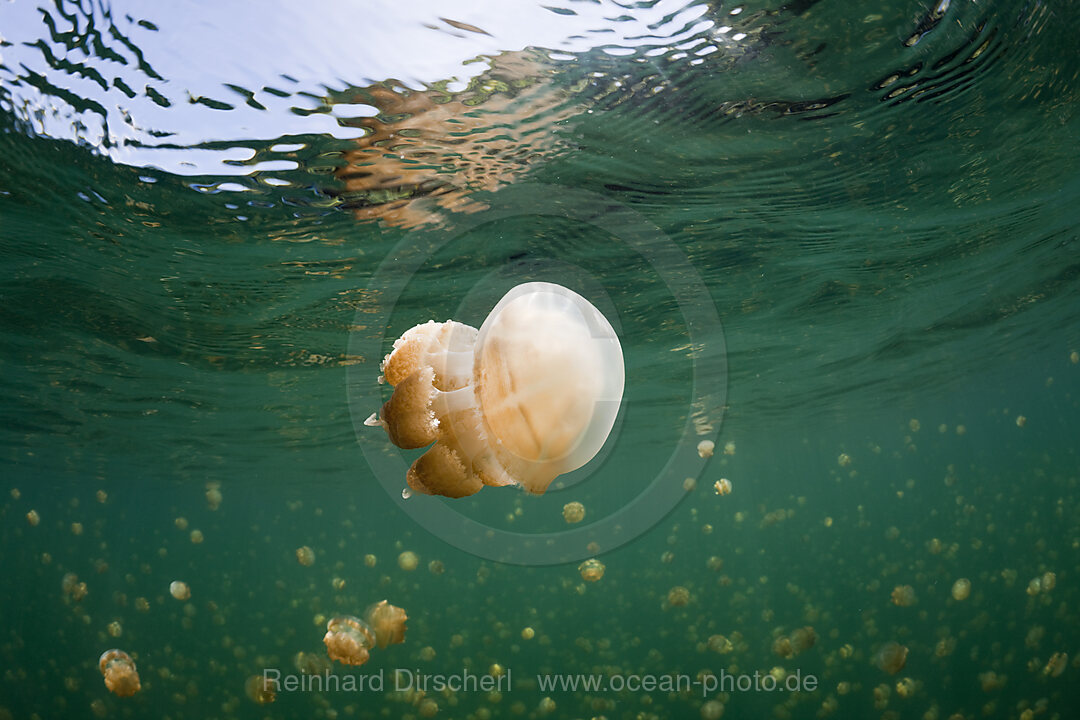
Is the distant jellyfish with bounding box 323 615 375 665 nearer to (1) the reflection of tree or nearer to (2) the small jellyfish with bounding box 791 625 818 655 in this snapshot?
(1) the reflection of tree

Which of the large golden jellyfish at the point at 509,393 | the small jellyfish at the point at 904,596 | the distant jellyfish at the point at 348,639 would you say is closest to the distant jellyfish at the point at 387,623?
the distant jellyfish at the point at 348,639

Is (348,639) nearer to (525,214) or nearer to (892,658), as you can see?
(525,214)

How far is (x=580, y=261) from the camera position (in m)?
7.48

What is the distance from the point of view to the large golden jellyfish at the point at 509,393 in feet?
7.86

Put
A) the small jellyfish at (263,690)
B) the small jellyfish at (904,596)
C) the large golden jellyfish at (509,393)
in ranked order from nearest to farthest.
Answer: the large golden jellyfish at (509,393) < the small jellyfish at (263,690) < the small jellyfish at (904,596)

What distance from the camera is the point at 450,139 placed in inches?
194

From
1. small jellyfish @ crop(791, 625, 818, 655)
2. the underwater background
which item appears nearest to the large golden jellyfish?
the underwater background

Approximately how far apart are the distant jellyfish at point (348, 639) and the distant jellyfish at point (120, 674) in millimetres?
2607

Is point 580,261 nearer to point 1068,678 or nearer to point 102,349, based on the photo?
point 102,349

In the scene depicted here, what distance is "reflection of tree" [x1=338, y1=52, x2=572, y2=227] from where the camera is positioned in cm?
441

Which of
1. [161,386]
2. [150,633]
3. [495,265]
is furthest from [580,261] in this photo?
[150,633]

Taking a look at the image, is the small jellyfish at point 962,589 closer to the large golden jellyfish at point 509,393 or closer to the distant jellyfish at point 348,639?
the distant jellyfish at point 348,639

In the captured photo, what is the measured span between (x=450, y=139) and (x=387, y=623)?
4449 mm

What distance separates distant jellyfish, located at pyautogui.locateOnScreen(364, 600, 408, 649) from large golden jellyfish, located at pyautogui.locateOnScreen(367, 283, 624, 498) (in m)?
3.87
